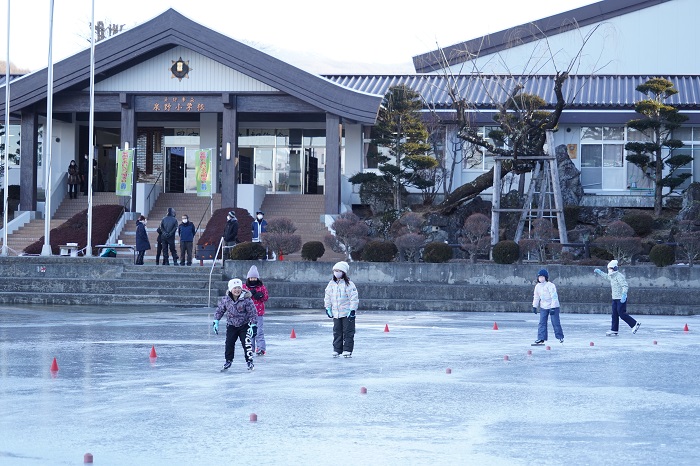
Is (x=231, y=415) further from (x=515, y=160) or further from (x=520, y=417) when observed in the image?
(x=515, y=160)

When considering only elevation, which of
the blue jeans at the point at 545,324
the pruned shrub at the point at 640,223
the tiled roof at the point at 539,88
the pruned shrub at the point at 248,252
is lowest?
the blue jeans at the point at 545,324

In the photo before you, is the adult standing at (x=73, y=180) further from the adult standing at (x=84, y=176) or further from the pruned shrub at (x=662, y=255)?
the pruned shrub at (x=662, y=255)

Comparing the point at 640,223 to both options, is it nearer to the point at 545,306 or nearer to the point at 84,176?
the point at 545,306

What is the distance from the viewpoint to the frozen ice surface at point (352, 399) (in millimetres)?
8234

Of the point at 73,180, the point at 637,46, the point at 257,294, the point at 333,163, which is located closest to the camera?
the point at 257,294

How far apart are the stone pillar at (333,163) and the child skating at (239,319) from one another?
21229 millimetres

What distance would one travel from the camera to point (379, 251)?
26.2m

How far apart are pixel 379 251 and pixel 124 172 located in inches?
437

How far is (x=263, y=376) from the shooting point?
12.7 meters

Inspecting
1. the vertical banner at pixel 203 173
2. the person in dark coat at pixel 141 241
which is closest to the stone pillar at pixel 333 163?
the vertical banner at pixel 203 173

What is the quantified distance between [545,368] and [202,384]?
4.66 m

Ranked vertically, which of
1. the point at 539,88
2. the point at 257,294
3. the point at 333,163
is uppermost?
the point at 539,88

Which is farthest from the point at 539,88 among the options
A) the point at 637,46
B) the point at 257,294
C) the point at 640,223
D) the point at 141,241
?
the point at 257,294

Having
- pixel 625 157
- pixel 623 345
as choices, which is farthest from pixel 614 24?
pixel 623 345
